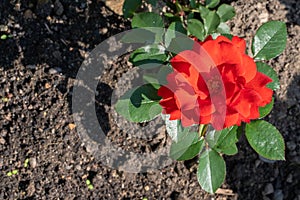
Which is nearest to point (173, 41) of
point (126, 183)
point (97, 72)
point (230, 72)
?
point (230, 72)

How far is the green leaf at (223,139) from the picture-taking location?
1.39 metres

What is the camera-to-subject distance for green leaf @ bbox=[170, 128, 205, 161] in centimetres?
142

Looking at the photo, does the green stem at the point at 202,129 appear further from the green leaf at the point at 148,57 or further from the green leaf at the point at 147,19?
the green leaf at the point at 147,19

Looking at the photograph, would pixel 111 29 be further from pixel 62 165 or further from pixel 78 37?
pixel 62 165

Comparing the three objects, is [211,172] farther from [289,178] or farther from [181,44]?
[289,178]

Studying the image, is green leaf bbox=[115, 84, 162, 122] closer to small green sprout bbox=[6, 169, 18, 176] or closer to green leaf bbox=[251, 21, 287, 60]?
green leaf bbox=[251, 21, 287, 60]

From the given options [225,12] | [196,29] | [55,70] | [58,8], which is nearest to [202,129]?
[196,29]

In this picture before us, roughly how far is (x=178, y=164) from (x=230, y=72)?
746 mm

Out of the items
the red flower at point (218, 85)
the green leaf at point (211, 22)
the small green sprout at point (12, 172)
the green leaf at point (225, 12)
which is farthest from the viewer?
the small green sprout at point (12, 172)

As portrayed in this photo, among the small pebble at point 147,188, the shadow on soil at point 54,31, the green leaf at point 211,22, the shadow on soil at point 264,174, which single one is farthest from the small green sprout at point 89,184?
the green leaf at point 211,22

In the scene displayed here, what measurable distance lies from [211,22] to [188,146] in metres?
0.36

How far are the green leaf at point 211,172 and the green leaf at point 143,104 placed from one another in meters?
0.21

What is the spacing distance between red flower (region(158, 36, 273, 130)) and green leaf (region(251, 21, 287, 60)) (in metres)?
0.26

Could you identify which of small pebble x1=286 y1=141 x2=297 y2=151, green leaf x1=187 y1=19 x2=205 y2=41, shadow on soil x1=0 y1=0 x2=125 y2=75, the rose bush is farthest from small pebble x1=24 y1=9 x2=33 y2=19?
small pebble x1=286 y1=141 x2=297 y2=151
